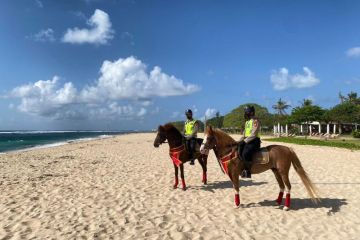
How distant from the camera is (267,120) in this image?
79875mm

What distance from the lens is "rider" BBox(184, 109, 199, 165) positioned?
34.9 feet

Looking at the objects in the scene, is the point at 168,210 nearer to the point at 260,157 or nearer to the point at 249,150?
the point at 249,150

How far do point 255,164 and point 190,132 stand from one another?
3.19 m

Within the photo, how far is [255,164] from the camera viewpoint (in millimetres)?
8219

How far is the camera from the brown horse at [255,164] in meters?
8.12

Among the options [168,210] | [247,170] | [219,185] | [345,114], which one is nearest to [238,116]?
[345,114]

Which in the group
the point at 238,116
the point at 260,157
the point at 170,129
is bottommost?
the point at 260,157

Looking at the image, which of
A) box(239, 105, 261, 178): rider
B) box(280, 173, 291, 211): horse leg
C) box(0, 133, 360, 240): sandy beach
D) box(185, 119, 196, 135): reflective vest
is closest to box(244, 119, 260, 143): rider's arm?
Answer: box(239, 105, 261, 178): rider

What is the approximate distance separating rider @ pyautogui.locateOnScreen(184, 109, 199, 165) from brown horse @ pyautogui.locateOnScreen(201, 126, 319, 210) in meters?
2.19

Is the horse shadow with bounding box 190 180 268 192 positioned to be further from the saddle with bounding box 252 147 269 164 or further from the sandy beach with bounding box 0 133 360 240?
the saddle with bounding box 252 147 269 164

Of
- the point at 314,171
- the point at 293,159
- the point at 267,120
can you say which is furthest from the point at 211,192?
the point at 267,120

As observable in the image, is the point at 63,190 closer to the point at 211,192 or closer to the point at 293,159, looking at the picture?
the point at 211,192

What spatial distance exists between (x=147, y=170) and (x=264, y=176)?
5444 millimetres

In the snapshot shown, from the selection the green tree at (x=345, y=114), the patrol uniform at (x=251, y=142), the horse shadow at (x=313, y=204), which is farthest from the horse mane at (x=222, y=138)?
the green tree at (x=345, y=114)
